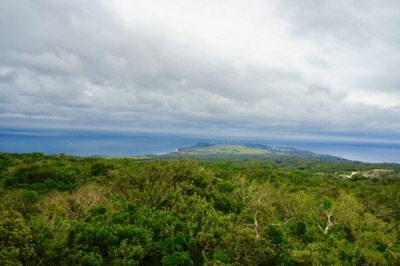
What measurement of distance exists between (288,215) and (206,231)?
14.4 metres

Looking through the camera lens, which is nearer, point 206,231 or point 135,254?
point 135,254

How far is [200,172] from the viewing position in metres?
26.9

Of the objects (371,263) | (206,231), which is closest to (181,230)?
(206,231)

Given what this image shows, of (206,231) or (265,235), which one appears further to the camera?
A: (265,235)

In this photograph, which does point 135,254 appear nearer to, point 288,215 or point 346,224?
point 288,215

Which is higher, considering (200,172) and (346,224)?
(200,172)

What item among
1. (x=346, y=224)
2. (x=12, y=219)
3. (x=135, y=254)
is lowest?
(x=346, y=224)

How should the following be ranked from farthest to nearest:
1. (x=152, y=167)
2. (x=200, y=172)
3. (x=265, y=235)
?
(x=200, y=172), (x=152, y=167), (x=265, y=235)

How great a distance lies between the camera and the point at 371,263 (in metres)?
17.0

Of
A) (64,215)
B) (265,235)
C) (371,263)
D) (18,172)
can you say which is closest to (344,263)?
(371,263)

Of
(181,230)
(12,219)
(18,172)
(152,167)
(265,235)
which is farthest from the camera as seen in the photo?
(18,172)

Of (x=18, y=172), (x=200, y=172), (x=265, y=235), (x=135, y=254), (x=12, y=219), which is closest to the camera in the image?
(x=12, y=219)

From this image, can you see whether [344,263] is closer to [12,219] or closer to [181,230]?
[181,230]

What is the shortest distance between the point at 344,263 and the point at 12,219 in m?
19.7
